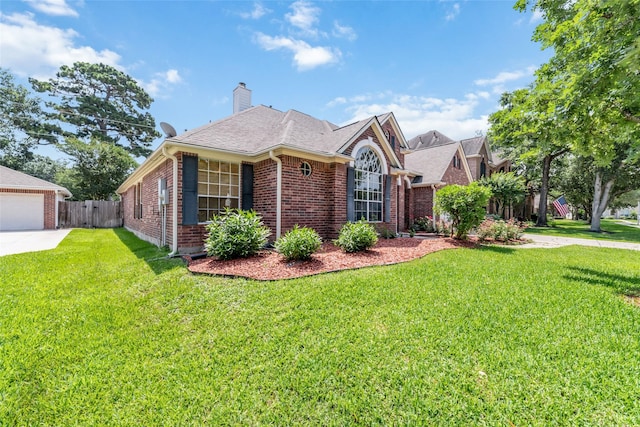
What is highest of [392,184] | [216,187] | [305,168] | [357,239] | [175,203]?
[305,168]

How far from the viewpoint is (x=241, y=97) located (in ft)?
44.1

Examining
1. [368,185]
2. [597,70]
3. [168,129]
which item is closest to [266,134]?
[168,129]

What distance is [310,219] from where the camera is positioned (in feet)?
29.3

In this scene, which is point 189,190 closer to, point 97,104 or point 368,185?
point 368,185

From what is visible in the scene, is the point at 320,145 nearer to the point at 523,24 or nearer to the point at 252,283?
the point at 252,283

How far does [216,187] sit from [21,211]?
685 inches

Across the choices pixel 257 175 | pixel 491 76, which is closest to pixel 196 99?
pixel 257 175

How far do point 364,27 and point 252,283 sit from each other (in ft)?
31.3

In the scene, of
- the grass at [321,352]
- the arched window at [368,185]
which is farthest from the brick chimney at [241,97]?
the grass at [321,352]

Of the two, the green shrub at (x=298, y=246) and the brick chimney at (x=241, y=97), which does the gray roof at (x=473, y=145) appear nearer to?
the brick chimney at (x=241, y=97)

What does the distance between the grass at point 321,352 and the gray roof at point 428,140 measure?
955 inches

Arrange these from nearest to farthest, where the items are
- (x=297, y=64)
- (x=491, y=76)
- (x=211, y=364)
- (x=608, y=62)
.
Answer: (x=211, y=364)
(x=608, y=62)
(x=491, y=76)
(x=297, y=64)

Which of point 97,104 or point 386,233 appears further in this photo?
point 97,104

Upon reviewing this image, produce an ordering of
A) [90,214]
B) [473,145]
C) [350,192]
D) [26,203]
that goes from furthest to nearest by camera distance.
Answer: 1. [473,145]
2. [90,214]
3. [26,203]
4. [350,192]
